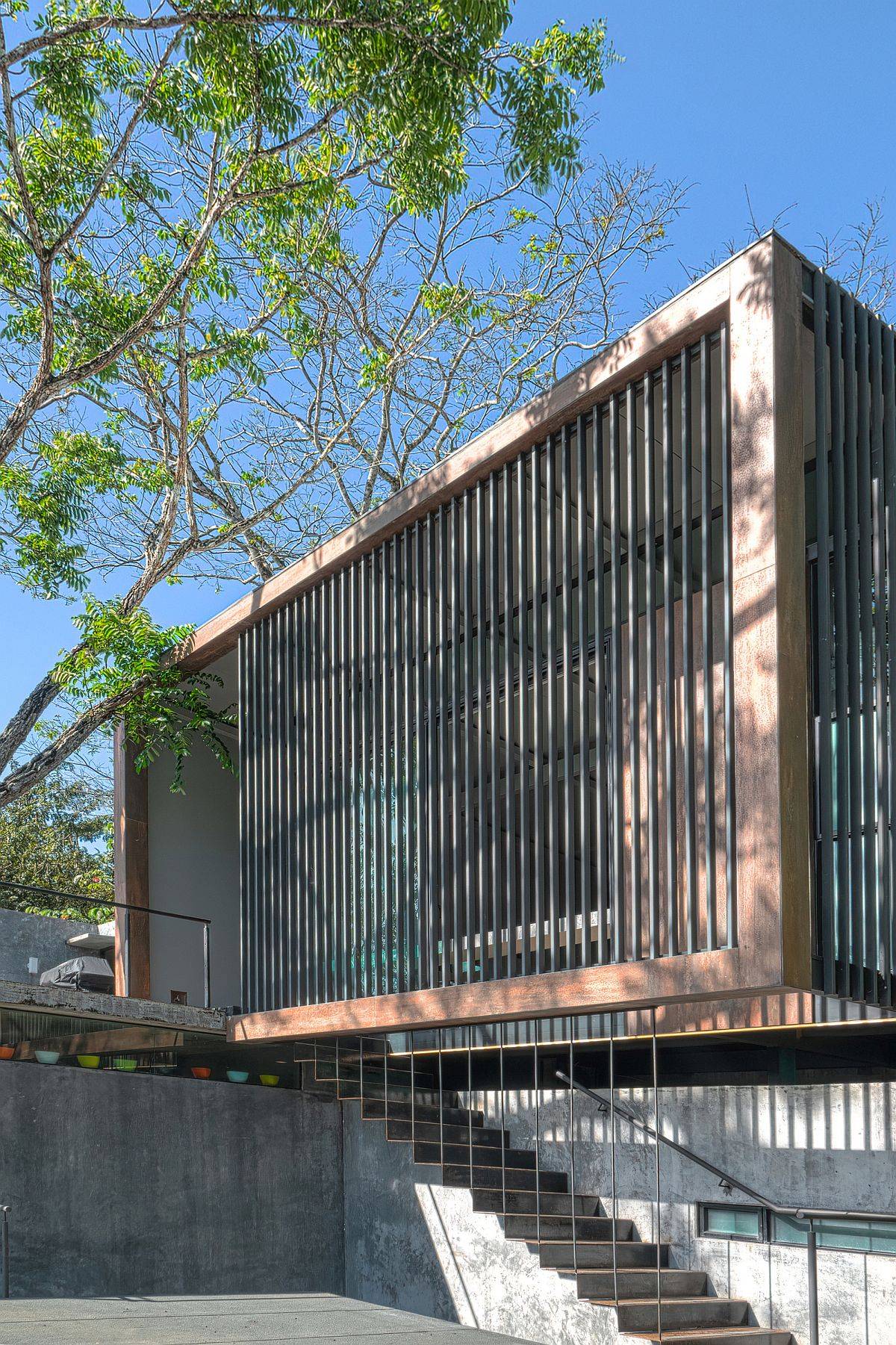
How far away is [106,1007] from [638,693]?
5136 mm

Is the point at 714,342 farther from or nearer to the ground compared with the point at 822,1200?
farther from the ground

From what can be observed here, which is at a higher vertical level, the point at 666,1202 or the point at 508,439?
the point at 508,439

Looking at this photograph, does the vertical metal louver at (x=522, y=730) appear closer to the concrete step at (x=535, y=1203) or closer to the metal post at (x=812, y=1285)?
the concrete step at (x=535, y=1203)

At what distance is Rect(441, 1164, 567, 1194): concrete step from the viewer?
894 cm

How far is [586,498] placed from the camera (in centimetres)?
675

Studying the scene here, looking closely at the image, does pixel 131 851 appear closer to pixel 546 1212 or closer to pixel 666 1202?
pixel 546 1212

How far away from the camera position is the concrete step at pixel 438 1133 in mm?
9273

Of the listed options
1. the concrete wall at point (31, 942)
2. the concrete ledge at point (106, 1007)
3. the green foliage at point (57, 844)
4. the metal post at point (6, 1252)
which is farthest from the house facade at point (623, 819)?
the green foliage at point (57, 844)

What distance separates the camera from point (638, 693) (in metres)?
6.20

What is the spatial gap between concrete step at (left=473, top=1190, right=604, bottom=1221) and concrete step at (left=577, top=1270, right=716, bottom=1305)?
76cm

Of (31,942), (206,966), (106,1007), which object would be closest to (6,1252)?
(106,1007)

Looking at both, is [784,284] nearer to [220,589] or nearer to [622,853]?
[622,853]

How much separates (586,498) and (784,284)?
1516 millimetres

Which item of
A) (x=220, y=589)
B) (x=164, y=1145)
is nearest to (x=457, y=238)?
(x=220, y=589)
